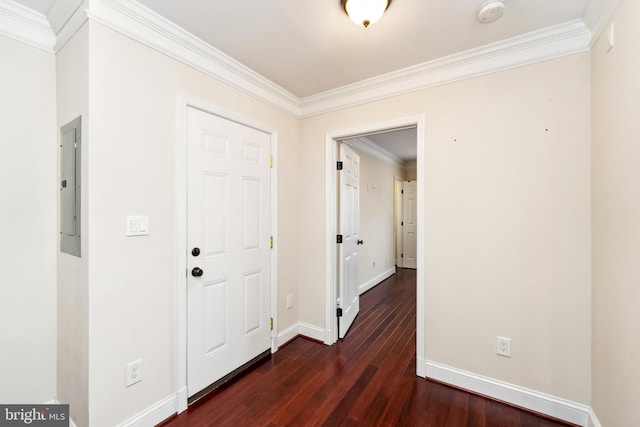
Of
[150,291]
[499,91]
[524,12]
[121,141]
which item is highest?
[524,12]

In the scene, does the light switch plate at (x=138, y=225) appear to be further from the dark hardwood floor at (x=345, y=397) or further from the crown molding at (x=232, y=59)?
the dark hardwood floor at (x=345, y=397)

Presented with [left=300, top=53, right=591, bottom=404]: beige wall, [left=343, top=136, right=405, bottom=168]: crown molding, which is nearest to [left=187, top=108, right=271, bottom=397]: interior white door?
[left=300, top=53, right=591, bottom=404]: beige wall

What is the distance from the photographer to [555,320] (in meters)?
1.73

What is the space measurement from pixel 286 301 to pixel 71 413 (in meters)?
1.63

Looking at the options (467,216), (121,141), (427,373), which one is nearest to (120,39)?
(121,141)

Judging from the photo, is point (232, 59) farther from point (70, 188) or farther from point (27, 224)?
point (27, 224)

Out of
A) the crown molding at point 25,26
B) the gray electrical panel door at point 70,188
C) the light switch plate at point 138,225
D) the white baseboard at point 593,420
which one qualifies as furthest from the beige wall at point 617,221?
the crown molding at point 25,26

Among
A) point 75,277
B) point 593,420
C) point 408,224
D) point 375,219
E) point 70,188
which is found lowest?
point 593,420

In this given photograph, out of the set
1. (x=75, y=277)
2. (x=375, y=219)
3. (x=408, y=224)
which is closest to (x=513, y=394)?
(x=75, y=277)

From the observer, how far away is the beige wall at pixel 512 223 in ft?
5.51

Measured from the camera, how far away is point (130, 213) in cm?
155

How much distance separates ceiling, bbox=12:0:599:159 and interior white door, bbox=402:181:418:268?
14.3ft

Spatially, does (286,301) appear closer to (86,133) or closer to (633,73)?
(86,133)

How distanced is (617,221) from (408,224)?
4938 mm
